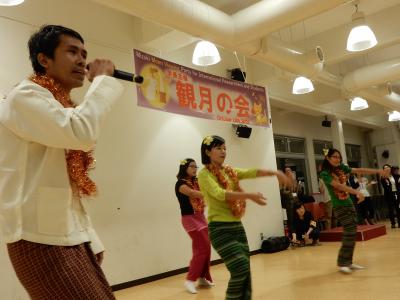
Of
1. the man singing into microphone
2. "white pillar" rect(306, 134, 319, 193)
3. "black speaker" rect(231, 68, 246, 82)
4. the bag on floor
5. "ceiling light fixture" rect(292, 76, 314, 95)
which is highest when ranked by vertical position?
"black speaker" rect(231, 68, 246, 82)

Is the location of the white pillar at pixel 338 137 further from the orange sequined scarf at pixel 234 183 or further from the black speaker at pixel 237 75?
the orange sequined scarf at pixel 234 183

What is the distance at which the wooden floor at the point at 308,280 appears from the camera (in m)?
3.71

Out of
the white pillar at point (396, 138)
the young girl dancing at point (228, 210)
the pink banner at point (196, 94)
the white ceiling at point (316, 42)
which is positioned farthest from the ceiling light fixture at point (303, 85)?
the white pillar at point (396, 138)

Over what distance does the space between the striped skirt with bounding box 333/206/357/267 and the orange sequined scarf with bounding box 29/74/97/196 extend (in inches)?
155

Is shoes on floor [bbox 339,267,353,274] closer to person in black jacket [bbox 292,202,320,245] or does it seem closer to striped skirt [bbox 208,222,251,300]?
striped skirt [bbox 208,222,251,300]

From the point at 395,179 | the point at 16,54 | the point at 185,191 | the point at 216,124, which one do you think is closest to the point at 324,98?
the point at 395,179

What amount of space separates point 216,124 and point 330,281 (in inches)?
132

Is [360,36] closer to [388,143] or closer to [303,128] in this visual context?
[303,128]

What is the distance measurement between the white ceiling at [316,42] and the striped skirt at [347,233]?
2.21m

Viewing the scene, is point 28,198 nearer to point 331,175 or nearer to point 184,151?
point 331,175

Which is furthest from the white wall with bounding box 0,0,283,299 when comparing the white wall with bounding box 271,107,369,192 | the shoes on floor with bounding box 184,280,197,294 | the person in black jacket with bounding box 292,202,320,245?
the white wall with bounding box 271,107,369,192

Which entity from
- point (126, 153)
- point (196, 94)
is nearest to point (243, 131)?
point (196, 94)

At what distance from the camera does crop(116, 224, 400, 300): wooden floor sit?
3715mm

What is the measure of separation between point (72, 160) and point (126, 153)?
4204mm
